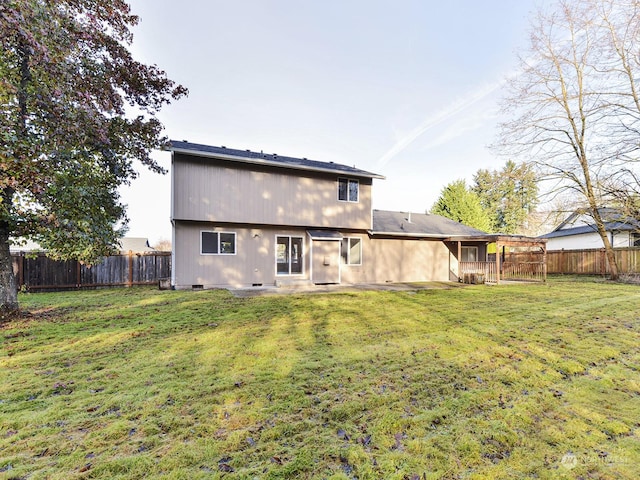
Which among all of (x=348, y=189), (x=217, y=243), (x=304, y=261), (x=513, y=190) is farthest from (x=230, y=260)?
(x=513, y=190)

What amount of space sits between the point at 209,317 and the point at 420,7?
14178 millimetres

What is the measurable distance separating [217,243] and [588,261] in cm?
2305

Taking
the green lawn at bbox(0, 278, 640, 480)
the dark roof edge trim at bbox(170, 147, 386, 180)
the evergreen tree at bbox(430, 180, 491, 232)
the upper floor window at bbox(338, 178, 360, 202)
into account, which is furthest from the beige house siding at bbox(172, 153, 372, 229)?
the evergreen tree at bbox(430, 180, 491, 232)

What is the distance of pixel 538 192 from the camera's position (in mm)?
16469

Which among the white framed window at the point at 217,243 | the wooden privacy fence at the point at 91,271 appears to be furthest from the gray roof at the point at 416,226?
the wooden privacy fence at the point at 91,271

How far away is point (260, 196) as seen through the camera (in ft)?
40.2

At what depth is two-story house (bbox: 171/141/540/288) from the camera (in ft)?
37.5

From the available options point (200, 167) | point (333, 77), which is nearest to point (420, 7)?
point (333, 77)

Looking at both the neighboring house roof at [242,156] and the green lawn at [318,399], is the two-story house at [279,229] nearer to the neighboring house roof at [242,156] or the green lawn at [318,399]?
the neighboring house roof at [242,156]

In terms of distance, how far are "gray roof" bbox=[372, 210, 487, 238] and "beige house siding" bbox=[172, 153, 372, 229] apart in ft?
5.78

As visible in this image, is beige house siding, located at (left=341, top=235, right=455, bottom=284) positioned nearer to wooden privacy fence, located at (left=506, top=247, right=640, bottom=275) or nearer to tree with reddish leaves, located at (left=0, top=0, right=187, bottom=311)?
wooden privacy fence, located at (left=506, top=247, right=640, bottom=275)

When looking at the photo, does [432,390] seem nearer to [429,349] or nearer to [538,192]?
[429,349]

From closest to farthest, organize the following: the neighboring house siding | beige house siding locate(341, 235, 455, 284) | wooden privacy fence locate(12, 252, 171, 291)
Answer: wooden privacy fence locate(12, 252, 171, 291) → beige house siding locate(341, 235, 455, 284) → the neighboring house siding

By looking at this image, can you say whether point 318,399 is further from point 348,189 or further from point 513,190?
point 513,190
